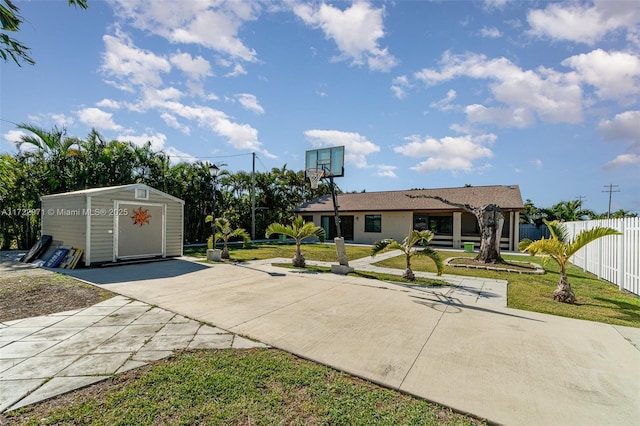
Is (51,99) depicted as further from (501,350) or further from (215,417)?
(501,350)

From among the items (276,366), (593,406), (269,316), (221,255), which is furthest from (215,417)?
(221,255)

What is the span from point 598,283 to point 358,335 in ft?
27.9

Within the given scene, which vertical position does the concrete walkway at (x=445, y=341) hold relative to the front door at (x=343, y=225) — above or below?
below

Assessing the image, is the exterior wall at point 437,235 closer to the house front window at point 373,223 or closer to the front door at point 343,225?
the house front window at point 373,223

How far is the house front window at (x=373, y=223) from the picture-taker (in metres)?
21.8

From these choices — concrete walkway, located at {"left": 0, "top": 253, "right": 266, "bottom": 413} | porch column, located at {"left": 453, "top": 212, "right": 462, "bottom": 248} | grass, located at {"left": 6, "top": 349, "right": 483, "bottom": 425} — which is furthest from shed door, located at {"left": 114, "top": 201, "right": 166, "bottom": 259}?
porch column, located at {"left": 453, "top": 212, "right": 462, "bottom": 248}

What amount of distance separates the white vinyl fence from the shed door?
48.1 ft

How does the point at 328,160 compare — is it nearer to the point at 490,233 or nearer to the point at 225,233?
the point at 225,233

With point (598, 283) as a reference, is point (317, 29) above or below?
above

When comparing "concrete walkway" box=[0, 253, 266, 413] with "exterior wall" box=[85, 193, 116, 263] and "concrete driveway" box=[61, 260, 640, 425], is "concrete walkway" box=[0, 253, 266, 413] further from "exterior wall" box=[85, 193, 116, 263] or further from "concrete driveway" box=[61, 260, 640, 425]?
"exterior wall" box=[85, 193, 116, 263]

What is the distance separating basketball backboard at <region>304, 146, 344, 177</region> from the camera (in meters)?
10.2

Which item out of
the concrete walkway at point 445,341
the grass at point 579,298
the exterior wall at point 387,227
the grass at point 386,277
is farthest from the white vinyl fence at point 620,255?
the exterior wall at point 387,227

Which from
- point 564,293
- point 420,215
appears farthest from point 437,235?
point 564,293

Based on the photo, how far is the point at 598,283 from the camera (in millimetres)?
8367
